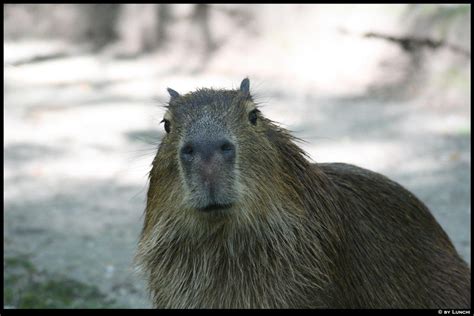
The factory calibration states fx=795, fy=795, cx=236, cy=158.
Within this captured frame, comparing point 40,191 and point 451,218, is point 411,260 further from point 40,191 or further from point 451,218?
point 40,191

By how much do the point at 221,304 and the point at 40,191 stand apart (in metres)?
4.57

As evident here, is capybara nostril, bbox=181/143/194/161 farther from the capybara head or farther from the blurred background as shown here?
the blurred background

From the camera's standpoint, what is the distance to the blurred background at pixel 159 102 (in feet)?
20.5

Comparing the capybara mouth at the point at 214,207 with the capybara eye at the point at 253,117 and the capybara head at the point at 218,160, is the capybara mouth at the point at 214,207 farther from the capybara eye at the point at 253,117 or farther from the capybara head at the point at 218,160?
the capybara eye at the point at 253,117

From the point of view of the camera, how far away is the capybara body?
10.6 ft

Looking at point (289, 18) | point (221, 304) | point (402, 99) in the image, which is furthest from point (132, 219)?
point (289, 18)

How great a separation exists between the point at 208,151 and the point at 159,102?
16.1 ft

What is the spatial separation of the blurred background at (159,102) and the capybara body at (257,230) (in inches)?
69.2

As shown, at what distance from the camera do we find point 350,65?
35.3 feet

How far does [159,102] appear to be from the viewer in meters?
7.90

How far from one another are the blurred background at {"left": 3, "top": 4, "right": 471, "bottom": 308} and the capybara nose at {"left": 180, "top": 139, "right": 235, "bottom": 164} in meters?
2.13

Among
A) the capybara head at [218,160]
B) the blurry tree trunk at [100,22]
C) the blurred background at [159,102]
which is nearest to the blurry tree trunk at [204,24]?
the blurred background at [159,102]

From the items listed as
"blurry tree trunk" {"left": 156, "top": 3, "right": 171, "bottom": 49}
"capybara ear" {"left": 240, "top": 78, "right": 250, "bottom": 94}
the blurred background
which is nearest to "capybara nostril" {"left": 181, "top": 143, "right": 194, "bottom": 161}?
"capybara ear" {"left": 240, "top": 78, "right": 250, "bottom": 94}

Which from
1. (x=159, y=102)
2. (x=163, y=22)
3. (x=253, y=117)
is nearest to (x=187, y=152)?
(x=253, y=117)
